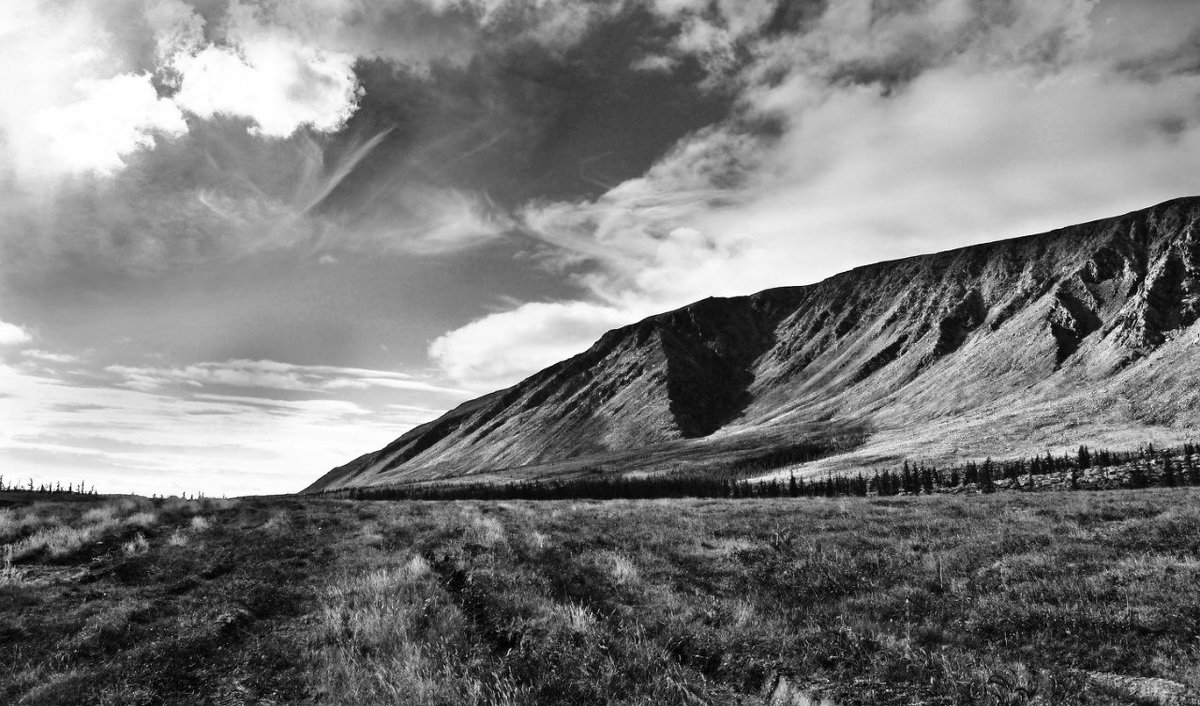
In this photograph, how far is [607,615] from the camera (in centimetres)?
1070

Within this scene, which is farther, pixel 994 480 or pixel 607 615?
pixel 994 480

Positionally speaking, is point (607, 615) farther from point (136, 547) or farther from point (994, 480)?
point (994, 480)

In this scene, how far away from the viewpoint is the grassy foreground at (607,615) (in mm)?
7844

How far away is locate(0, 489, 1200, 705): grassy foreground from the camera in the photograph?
25.7 feet

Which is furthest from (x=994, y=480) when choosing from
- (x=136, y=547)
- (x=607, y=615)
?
(x=136, y=547)

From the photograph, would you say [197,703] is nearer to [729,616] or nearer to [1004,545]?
[729,616]

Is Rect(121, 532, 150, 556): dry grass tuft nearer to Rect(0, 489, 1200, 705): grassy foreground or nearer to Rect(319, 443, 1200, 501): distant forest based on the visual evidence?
Rect(0, 489, 1200, 705): grassy foreground

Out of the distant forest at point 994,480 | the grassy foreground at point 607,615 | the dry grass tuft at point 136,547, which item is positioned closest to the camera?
the grassy foreground at point 607,615

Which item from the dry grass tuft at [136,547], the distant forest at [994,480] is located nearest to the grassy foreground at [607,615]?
the dry grass tuft at [136,547]

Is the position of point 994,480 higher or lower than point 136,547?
lower

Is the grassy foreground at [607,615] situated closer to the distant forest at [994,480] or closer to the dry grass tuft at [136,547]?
the dry grass tuft at [136,547]

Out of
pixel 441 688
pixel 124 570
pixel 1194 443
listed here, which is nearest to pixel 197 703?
pixel 441 688

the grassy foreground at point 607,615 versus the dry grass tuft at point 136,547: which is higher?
the dry grass tuft at point 136,547

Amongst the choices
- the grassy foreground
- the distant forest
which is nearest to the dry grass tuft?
the grassy foreground
